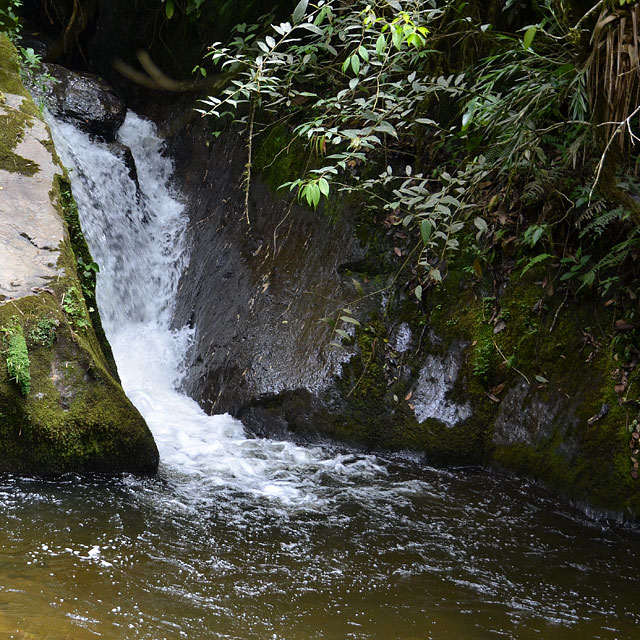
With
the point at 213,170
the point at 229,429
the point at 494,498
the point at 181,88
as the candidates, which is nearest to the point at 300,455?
the point at 229,429

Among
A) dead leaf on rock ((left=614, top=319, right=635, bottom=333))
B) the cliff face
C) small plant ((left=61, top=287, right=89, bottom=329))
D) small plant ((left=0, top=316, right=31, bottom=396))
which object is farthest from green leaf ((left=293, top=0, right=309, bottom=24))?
dead leaf on rock ((left=614, top=319, right=635, bottom=333))

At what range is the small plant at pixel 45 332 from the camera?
4.07m

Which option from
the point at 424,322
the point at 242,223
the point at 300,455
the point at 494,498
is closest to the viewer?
the point at 494,498

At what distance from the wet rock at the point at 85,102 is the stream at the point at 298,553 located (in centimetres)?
464

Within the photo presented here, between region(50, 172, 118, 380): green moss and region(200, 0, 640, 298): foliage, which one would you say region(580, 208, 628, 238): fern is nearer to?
region(200, 0, 640, 298): foliage

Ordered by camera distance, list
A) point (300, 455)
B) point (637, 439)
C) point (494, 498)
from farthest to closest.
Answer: point (300, 455), point (494, 498), point (637, 439)

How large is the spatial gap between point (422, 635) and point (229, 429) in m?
3.03

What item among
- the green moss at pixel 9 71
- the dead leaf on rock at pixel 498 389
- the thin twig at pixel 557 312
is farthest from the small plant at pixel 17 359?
the thin twig at pixel 557 312

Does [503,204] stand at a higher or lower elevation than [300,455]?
higher

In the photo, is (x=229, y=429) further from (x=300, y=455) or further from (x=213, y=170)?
(x=213, y=170)

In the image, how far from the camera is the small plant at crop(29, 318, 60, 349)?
4.07 metres

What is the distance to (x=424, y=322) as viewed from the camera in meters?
5.27

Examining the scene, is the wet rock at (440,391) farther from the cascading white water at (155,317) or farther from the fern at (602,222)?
the fern at (602,222)

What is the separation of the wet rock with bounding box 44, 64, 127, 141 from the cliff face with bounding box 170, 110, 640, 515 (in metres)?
2.75
